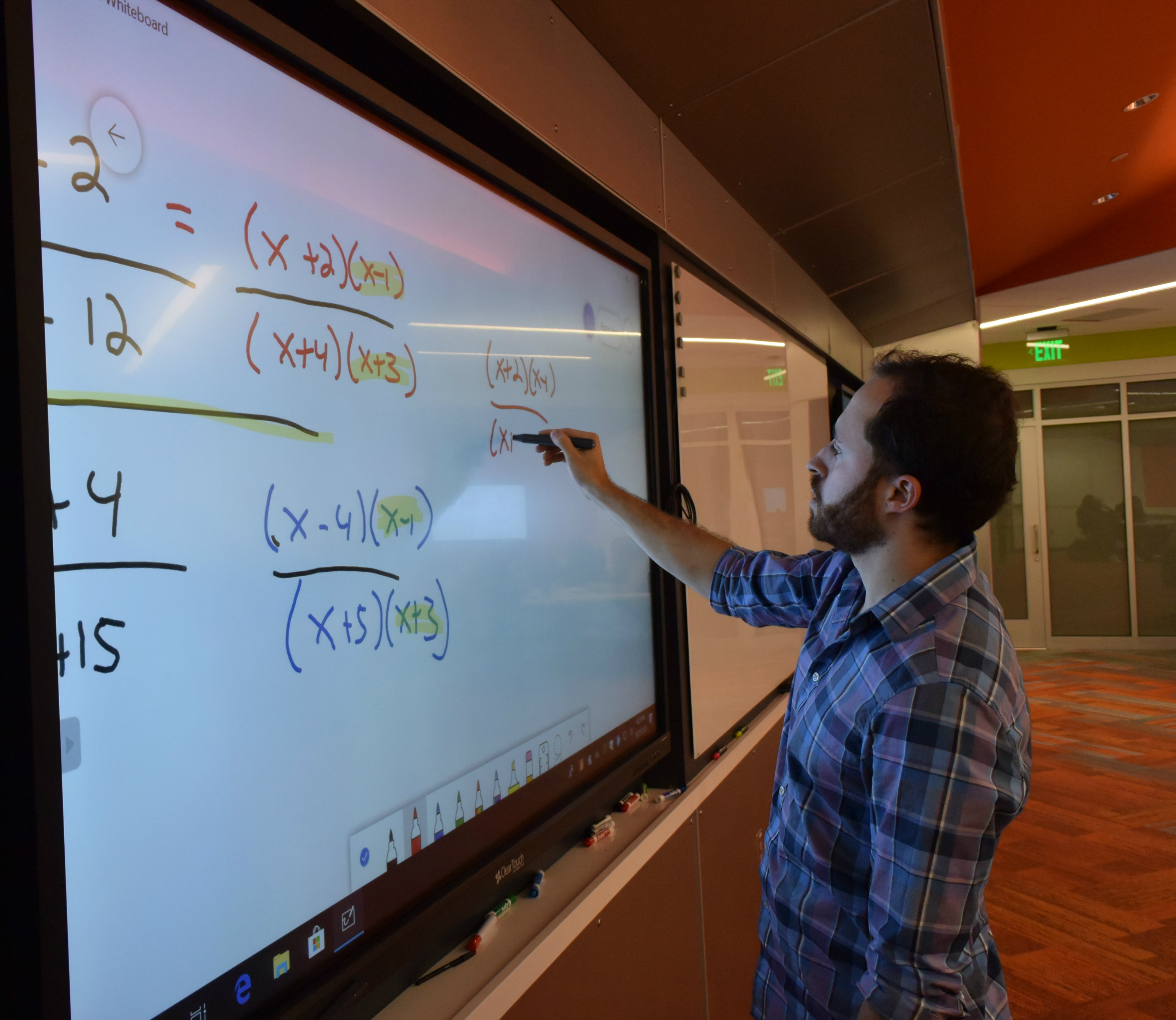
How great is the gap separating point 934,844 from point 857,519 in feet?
1.54

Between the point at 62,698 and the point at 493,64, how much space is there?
3.34 ft

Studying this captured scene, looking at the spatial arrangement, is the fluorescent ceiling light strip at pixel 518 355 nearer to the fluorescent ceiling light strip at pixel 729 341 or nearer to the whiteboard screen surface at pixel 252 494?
the whiteboard screen surface at pixel 252 494

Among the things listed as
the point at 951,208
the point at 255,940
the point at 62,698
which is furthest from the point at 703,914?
the point at 951,208

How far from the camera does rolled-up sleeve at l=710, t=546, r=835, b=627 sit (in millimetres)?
1406

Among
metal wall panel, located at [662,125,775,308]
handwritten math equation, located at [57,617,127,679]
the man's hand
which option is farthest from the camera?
metal wall panel, located at [662,125,775,308]

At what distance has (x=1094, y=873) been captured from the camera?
3.06 meters

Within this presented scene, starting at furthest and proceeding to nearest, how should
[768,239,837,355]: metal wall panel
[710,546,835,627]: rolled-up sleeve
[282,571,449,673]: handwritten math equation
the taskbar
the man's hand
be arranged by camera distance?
[768,239,837,355]: metal wall panel < [710,546,835,627]: rolled-up sleeve < the man's hand < [282,571,449,673]: handwritten math equation < the taskbar

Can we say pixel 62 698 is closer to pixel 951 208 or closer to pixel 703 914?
pixel 703 914

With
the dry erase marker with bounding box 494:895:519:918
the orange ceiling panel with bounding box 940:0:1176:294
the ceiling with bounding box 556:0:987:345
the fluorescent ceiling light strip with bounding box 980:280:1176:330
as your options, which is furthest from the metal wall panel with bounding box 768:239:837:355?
the fluorescent ceiling light strip with bounding box 980:280:1176:330

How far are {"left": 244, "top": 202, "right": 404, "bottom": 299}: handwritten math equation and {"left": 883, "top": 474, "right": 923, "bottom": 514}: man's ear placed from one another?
0.74m

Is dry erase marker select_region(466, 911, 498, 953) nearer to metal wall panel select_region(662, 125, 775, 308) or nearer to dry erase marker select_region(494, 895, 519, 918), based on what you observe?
dry erase marker select_region(494, 895, 519, 918)

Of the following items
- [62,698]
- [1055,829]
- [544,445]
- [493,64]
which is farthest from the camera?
[1055,829]

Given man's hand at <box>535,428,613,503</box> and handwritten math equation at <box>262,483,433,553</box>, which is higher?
man's hand at <box>535,428,613,503</box>

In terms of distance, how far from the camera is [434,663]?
98 cm
